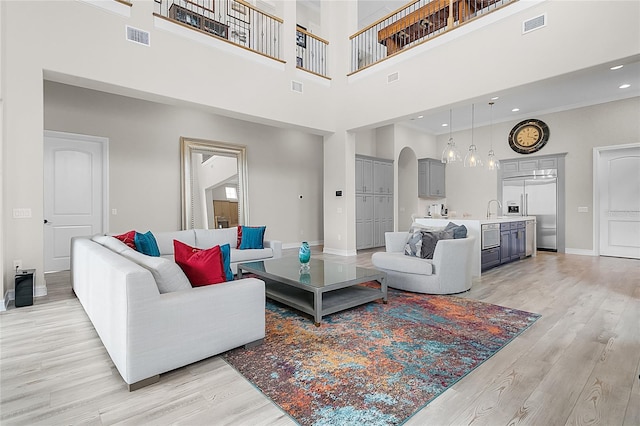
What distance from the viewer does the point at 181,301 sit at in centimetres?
→ 204

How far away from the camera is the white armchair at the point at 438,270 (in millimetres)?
3873

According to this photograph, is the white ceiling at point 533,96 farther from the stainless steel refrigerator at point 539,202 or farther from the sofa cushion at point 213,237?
the sofa cushion at point 213,237

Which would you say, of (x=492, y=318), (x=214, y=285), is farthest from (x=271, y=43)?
(x=492, y=318)

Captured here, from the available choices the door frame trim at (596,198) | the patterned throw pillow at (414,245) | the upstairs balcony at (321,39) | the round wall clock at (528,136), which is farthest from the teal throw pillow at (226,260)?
the round wall clock at (528,136)

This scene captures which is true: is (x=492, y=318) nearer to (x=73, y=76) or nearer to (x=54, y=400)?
(x=54, y=400)

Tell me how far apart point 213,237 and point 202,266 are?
2944 mm

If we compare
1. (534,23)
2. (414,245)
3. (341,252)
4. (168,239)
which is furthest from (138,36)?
(534,23)

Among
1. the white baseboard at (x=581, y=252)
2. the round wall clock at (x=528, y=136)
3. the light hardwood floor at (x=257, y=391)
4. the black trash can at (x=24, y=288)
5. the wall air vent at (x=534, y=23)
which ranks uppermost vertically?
the wall air vent at (x=534, y=23)

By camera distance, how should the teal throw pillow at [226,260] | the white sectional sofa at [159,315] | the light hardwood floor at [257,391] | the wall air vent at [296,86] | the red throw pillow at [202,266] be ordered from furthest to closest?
1. the wall air vent at [296,86]
2. the teal throw pillow at [226,260]
3. the red throw pillow at [202,266]
4. the white sectional sofa at [159,315]
5. the light hardwood floor at [257,391]

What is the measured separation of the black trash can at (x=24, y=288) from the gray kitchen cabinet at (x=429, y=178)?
8.65m

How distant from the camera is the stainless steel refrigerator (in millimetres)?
7672

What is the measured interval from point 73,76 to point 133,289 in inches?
150

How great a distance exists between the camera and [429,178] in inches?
369

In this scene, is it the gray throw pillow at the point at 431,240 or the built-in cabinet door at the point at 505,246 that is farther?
the built-in cabinet door at the point at 505,246
